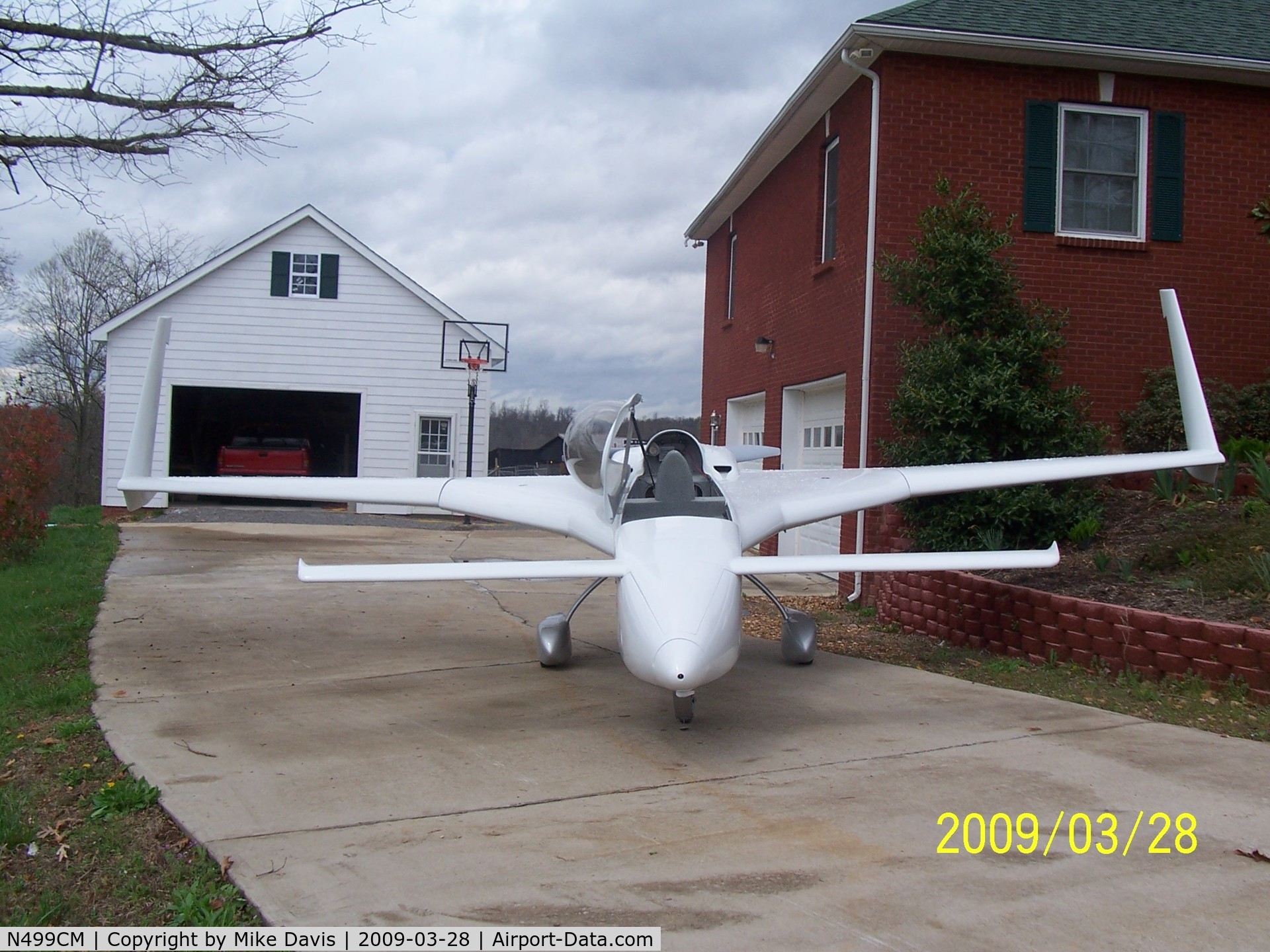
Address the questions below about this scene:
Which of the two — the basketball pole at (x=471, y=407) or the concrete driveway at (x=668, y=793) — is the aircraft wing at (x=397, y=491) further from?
the basketball pole at (x=471, y=407)

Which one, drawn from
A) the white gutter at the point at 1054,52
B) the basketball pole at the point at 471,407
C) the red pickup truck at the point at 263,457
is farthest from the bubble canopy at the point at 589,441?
the red pickup truck at the point at 263,457

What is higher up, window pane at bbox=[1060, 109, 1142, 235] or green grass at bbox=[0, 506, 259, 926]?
window pane at bbox=[1060, 109, 1142, 235]

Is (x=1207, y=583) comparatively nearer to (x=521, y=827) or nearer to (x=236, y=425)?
(x=521, y=827)

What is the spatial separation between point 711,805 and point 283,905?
1888mm

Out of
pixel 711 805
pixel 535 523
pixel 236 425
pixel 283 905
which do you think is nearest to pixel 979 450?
pixel 535 523

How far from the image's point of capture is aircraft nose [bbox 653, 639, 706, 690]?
4727mm

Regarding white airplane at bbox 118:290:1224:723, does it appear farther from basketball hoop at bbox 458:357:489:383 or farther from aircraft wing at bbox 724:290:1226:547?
basketball hoop at bbox 458:357:489:383

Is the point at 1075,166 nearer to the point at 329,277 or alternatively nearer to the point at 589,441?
the point at 589,441

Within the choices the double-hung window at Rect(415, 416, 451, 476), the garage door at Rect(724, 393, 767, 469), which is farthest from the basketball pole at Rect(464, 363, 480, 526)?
the garage door at Rect(724, 393, 767, 469)

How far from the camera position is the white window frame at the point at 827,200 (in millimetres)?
12481

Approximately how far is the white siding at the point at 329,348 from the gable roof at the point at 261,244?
0.12m

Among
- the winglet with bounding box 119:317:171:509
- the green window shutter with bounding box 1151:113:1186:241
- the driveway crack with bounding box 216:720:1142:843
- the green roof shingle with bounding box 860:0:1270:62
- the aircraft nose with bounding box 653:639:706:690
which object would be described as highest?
the green roof shingle with bounding box 860:0:1270:62

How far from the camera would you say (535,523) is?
25.1 feet
